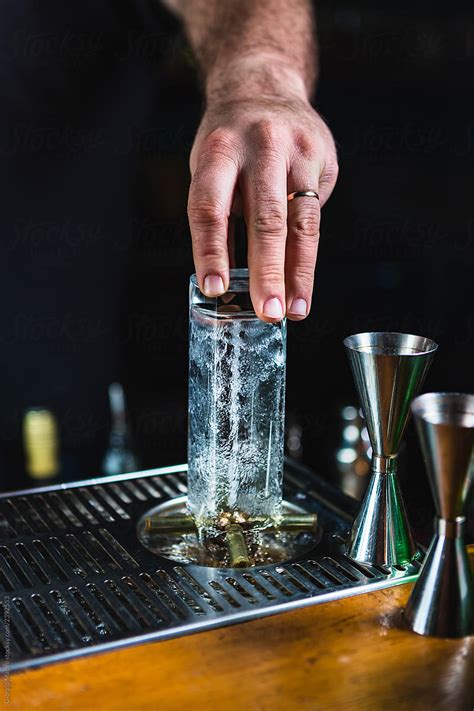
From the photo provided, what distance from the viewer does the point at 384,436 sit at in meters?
1.17

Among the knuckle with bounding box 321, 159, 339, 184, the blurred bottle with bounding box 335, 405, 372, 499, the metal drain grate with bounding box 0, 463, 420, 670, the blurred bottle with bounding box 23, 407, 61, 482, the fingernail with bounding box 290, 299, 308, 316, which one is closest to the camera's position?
the metal drain grate with bounding box 0, 463, 420, 670

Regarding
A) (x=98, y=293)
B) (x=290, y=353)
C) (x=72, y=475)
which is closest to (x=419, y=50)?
A: (x=290, y=353)

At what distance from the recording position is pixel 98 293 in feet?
8.86

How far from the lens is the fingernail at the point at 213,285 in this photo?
115cm

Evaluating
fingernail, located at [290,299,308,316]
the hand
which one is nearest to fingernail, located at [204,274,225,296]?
the hand

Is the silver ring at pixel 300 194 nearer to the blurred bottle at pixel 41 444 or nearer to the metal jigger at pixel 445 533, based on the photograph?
the metal jigger at pixel 445 533

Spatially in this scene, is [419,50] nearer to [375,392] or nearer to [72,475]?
[72,475]

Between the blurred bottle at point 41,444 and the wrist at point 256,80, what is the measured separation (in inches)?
55.6

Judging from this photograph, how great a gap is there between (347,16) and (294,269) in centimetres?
215

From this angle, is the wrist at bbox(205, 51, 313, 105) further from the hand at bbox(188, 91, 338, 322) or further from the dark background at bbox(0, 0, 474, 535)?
the dark background at bbox(0, 0, 474, 535)

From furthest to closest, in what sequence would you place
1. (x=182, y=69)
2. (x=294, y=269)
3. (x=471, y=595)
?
1. (x=182, y=69)
2. (x=294, y=269)
3. (x=471, y=595)

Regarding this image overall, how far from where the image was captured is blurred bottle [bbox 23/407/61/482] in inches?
110

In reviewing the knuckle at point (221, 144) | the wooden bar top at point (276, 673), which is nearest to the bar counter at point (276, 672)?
the wooden bar top at point (276, 673)

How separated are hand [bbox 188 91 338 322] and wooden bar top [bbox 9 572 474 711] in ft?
1.40
